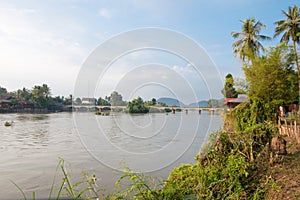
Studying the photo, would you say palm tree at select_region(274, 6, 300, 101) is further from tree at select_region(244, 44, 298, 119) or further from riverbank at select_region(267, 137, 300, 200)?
riverbank at select_region(267, 137, 300, 200)

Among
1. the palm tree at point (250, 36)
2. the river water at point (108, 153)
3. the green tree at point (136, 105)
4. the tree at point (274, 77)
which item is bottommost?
the river water at point (108, 153)

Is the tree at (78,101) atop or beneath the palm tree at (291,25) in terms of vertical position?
beneath

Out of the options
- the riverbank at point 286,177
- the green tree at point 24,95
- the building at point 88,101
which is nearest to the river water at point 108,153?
the building at point 88,101

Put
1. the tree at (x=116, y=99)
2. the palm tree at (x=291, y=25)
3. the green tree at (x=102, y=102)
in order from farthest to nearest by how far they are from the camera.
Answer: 1. the palm tree at (x=291, y=25)
2. the green tree at (x=102, y=102)
3. the tree at (x=116, y=99)

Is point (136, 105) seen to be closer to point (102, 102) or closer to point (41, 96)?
point (102, 102)

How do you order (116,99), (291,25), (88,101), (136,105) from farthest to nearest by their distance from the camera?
(291,25) < (136,105) < (116,99) < (88,101)

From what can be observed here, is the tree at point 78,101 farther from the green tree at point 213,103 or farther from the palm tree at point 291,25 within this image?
the palm tree at point 291,25

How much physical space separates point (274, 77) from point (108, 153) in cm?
952

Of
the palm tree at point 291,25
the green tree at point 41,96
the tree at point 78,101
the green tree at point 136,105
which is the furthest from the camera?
the green tree at point 41,96

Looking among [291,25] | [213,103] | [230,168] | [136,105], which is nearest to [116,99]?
[136,105]

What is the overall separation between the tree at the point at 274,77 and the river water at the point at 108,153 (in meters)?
5.62

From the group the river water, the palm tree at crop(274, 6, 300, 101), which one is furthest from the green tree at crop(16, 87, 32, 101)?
the palm tree at crop(274, 6, 300, 101)

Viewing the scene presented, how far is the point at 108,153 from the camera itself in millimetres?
8797

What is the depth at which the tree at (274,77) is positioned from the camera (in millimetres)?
12438
